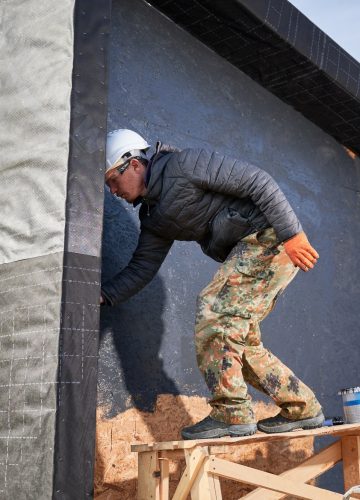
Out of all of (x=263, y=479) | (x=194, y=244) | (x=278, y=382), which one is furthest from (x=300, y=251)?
(x=194, y=244)

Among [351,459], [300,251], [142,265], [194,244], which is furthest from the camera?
[194,244]

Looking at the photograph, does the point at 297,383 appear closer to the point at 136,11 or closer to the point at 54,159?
the point at 54,159

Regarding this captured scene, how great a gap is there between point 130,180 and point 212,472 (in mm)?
1476

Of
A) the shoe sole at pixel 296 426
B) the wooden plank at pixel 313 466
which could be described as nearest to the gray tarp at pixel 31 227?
the shoe sole at pixel 296 426

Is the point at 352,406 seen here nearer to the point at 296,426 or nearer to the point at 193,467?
the point at 296,426

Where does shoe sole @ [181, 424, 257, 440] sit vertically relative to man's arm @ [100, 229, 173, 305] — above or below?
below

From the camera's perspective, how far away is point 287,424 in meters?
3.68

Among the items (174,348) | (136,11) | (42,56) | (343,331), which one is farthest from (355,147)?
(42,56)

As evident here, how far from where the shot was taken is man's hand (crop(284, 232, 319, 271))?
3.56 meters

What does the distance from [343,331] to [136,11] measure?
2.78 metres

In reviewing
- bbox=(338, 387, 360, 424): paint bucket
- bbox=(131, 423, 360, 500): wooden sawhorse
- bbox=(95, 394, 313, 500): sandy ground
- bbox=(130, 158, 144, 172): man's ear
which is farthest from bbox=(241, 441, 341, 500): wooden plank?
bbox=(130, 158, 144, 172): man's ear

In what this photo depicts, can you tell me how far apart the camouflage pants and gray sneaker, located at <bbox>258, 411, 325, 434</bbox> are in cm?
3

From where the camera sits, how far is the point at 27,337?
310 centimetres

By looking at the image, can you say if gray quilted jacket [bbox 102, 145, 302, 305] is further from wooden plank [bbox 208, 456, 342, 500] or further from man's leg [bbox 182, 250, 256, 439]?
wooden plank [bbox 208, 456, 342, 500]
